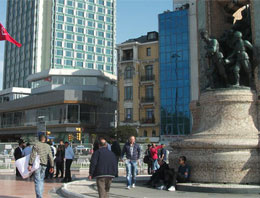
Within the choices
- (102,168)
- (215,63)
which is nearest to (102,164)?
(102,168)

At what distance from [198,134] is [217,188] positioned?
6.40ft

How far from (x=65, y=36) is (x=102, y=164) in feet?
298

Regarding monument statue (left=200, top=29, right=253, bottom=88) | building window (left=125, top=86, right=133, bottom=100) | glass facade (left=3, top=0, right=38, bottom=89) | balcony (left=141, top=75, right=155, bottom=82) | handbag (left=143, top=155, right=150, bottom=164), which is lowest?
handbag (left=143, top=155, right=150, bottom=164)

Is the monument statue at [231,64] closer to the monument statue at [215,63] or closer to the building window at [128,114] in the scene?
the monument statue at [215,63]

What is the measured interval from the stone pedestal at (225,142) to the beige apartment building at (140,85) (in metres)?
44.3

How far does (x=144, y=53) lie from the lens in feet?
191

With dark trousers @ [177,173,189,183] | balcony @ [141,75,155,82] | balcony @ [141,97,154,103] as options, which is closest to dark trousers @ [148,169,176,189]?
dark trousers @ [177,173,189,183]

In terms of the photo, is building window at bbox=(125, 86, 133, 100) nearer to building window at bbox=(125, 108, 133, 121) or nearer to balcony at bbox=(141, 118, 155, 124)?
building window at bbox=(125, 108, 133, 121)

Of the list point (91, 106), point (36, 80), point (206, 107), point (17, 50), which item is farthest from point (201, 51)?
point (17, 50)

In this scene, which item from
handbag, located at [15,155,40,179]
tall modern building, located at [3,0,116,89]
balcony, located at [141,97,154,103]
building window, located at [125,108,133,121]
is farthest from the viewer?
tall modern building, located at [3,0,116,89]

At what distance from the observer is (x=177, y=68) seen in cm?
5341

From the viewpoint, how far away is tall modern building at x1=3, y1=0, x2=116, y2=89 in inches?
3738

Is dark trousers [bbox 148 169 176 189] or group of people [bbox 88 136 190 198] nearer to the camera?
group of people [bbox 88 136 190 198]

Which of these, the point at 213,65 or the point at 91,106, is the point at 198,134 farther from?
the point at 91,106
